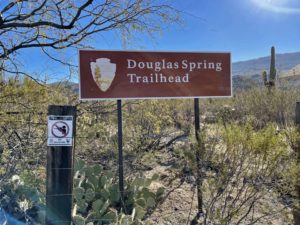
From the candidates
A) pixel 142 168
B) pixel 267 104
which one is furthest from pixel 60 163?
pixel 267 104

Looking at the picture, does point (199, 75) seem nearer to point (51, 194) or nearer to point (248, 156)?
point (248, 156)

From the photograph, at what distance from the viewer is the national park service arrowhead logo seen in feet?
18.5

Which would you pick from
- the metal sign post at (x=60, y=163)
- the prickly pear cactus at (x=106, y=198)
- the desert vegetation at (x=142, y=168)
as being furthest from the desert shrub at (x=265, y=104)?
the metal sign post at (x=60, y=163)

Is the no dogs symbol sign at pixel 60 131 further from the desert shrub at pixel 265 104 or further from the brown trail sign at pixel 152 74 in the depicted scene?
the desert shrub at pixel 265 104

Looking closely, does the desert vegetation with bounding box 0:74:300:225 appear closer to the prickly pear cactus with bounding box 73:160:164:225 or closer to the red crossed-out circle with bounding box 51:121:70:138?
the prickly pear cactus with bounding box 73:160:164:225

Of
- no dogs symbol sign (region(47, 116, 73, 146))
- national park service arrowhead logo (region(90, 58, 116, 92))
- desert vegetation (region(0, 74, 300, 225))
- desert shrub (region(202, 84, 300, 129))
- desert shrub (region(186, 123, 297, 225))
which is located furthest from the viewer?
desert shrub (region(202, 84, 300, 129))

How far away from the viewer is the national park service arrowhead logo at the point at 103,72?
564cm

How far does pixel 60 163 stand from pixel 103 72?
7.19 ft

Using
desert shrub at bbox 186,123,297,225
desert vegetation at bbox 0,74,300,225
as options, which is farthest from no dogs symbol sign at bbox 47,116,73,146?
desert shrub at bbox 186,123,297,225

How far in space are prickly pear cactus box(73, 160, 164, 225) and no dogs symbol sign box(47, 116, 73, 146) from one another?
1.45 meters

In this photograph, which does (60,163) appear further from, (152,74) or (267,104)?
(267,104)

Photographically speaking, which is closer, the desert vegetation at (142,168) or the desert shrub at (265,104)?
the desert vegetation at (142,168)

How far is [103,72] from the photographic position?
223 inches

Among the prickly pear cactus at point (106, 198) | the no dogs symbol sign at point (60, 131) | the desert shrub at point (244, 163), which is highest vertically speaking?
the no dogs symbol sign at point (60, 131)
